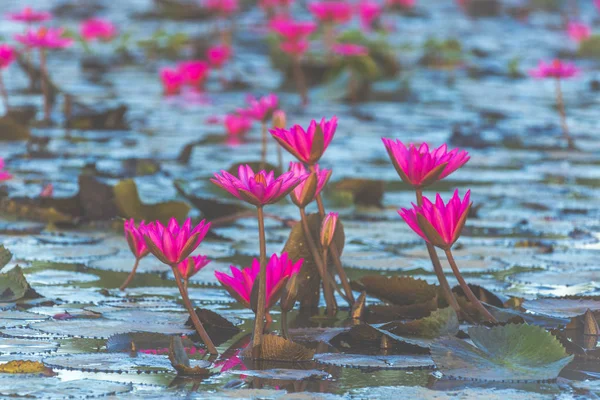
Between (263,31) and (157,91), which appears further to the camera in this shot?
(263,31)

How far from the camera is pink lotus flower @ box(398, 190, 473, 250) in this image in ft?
6.00

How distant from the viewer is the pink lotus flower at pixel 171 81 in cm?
592

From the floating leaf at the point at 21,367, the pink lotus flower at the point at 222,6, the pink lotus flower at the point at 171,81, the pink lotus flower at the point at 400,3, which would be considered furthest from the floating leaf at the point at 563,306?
the pink lotus flower at the point at 400,3

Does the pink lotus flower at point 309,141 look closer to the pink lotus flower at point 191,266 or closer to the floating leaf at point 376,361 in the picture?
the pink lotus flower at point 191,266

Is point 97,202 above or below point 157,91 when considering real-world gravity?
below

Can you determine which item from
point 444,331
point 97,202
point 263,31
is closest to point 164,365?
point 444,331

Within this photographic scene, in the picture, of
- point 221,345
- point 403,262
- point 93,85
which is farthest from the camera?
point 93,85

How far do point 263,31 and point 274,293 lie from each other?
7871 millimetres

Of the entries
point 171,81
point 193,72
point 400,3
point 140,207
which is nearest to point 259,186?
point 140,207

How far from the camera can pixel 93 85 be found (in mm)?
6508

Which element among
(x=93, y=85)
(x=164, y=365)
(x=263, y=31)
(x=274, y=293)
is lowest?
(x=164, y=365)

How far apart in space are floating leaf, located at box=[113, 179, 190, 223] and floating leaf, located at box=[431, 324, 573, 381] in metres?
1.29

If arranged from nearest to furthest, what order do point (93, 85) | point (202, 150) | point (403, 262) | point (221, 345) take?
1. point (221, 345)
2. point (403, 262)
3. point (202, 150)
4. point (93, 85)

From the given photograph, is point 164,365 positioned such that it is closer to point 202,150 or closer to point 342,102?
point 202,150
